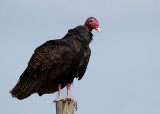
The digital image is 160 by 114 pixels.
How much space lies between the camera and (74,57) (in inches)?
238

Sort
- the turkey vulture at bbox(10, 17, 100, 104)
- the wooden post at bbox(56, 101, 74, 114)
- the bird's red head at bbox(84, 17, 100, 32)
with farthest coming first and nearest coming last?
the bird's red head at bbox(84, 17, 100, 32) → the turkey vulture at bbox(10, 17, 100, 104) → the wooden post at bbox(56, 101, 74, 114)

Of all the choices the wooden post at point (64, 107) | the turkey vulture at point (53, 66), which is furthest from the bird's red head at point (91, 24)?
the wooden post at point (64, 107)

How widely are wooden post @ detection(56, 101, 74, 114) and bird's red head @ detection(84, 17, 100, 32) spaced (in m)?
1.99

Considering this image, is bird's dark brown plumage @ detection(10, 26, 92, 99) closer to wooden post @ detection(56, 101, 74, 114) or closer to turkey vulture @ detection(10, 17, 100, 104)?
turkey vulture @ detection(10, 17, 100, 104)

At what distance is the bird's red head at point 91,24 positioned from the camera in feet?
21.6

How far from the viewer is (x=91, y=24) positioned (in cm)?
661

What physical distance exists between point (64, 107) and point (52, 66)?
127 cm

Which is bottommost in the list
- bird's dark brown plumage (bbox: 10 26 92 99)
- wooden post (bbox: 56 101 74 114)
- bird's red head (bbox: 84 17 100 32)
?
wooden post (bbox: 56 101 74 114)

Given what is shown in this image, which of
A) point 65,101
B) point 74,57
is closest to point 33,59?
point 74,57

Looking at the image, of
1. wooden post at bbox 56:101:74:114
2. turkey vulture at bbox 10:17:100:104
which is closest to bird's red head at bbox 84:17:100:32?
turkey vulture at bbox 10:17:100:104

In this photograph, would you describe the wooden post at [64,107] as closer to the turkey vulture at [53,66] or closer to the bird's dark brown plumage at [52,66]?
the turkey vulture at [53,66]

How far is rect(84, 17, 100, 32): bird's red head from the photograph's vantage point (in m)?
6.59

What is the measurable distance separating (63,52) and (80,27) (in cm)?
77

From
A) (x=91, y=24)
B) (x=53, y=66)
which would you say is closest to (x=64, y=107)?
(x=53, y=66)
